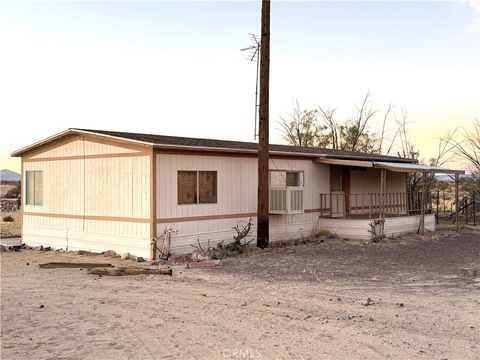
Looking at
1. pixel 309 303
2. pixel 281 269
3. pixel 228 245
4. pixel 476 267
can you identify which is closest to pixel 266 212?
pixel 228 245

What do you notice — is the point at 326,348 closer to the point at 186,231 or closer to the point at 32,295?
the point at 32,295

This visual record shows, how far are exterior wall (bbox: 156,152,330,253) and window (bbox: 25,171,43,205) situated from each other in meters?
5.23

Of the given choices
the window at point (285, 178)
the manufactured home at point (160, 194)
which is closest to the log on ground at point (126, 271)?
the manufactured home at point (160, 194)

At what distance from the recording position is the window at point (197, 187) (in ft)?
45.5

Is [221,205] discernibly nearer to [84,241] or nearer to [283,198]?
[283,198]

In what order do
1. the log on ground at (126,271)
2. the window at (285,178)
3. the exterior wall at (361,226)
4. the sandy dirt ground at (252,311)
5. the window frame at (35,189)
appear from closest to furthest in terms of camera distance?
the sandy dirt ground at (252,311) < the log on ground at (126,271) < the window frame at (35,189) < the window at (285,178) < the exterior wall at (361,226)

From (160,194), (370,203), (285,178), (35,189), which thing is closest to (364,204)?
(370,203)

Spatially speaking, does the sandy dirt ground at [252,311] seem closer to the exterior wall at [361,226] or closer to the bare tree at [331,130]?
the exterior wall at [361,226]

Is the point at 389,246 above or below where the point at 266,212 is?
below

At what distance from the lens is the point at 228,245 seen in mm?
14727

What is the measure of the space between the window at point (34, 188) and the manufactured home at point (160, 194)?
0.10 feet

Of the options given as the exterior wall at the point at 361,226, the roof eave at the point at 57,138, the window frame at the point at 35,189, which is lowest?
the exterior wall at the point at 361,226

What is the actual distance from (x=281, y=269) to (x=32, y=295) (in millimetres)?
5066

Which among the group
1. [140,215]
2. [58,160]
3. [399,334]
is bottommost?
[399,334]
